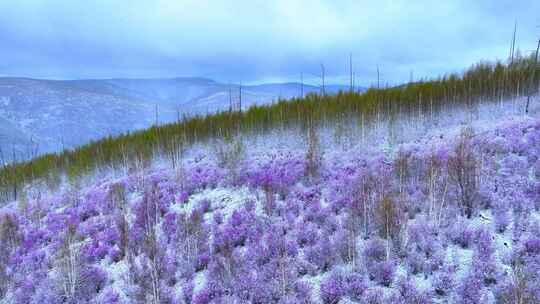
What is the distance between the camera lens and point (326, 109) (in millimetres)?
11781

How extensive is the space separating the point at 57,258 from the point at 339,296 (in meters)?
5.65

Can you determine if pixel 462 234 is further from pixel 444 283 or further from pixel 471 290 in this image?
pixel 471 290

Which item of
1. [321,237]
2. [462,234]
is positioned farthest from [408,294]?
[321,237]

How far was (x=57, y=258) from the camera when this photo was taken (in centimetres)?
709

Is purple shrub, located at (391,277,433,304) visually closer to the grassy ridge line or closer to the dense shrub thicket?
the dense shrub thicket

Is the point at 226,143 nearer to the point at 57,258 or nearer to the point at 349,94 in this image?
the point at 349,94

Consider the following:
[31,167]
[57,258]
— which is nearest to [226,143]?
[57,258]

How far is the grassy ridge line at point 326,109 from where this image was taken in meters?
11.5

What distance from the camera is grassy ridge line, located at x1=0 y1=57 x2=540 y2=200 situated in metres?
11.5

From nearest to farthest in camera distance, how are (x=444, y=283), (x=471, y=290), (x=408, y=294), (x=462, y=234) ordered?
1. (x=471, y=290)
2. (x=408, y=294)
3. (x=444, y=283)
4. (x=462, y=234)

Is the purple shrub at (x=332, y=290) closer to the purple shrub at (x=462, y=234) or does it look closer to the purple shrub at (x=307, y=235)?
the purple shrub at (x=307, y=235)

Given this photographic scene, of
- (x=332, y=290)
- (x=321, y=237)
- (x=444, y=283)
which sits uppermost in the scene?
(x=321, y=237)

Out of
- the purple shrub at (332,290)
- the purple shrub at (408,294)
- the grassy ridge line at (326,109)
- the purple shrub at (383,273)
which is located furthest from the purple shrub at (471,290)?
the grassy ridge line at (326,109)

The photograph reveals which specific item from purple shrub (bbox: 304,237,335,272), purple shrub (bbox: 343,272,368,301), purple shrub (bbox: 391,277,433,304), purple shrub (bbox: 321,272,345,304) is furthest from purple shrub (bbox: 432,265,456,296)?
purple shrub (bbox: 304,237,335,272)
